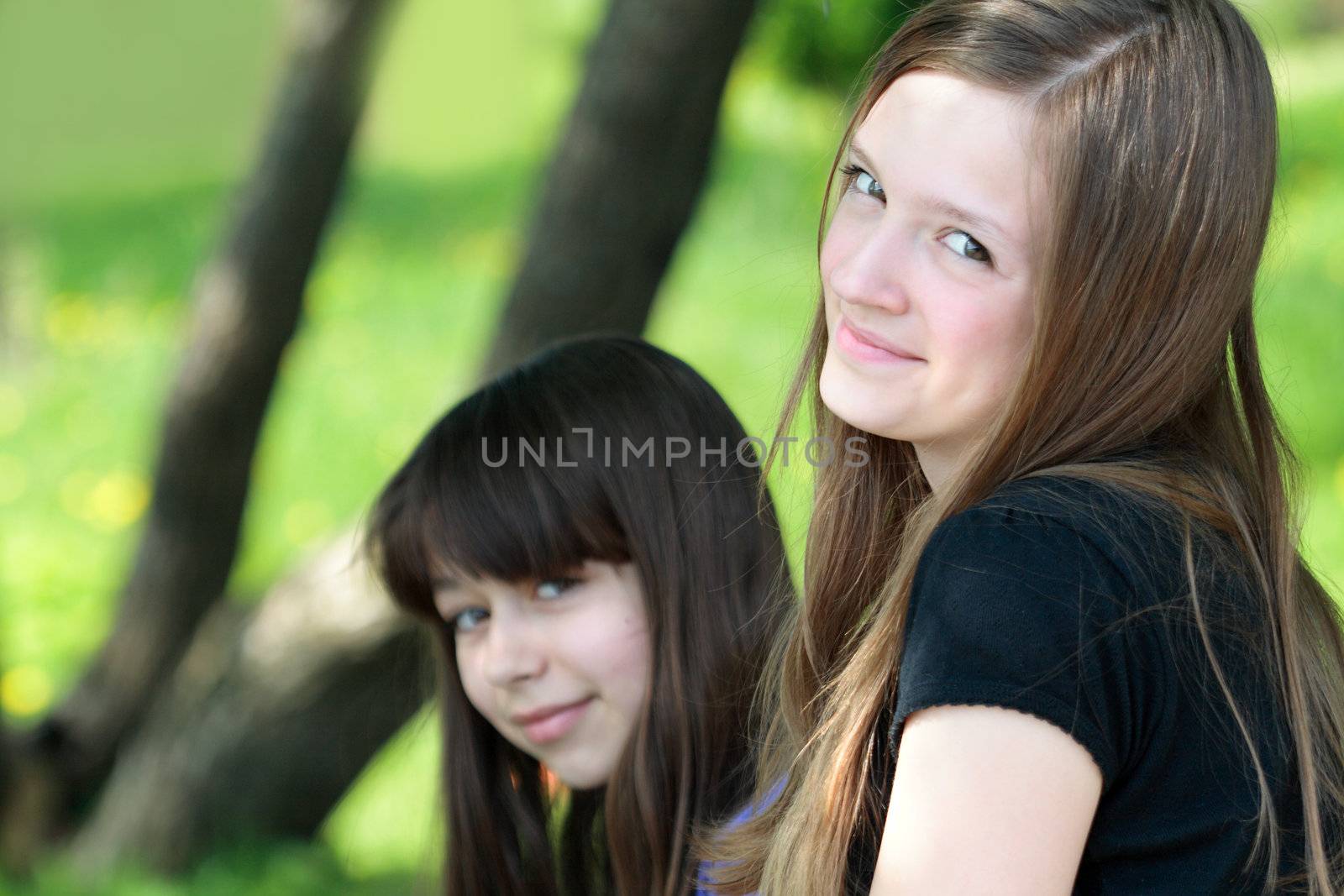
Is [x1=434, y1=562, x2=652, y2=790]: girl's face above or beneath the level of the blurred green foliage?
beneath

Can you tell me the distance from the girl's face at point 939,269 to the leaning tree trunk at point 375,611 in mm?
1046

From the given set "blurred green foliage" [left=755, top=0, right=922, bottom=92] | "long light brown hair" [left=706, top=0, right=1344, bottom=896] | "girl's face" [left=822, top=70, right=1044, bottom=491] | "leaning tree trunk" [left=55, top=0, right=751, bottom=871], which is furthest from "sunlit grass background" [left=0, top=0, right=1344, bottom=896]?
"long light brown hair" [left=706, top=0, right=1344, bottom=896]

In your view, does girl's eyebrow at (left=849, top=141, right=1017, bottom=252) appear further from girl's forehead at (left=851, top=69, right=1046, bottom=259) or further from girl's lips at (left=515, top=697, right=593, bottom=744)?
girl's lips at (left=515, top=697, right=593, bottom=744)

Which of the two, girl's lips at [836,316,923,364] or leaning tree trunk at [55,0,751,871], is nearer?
girl's lips at [836,316,923,364]

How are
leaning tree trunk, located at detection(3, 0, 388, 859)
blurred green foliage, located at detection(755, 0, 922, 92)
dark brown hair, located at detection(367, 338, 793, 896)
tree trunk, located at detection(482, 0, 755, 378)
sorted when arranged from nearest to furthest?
dark brown hair, located at detection(367, 338, 793, 896)
tree trunk, located at detection(482, 0, 755, 378)
leaning tree trunk, located at detection(3, 0, 388, 859)
blurred green foliage, located at detection(755, 0, 922, 92)

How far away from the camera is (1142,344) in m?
1.29

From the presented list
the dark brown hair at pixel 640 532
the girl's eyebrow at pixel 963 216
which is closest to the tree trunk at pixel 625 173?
the dark brown hair at pixel 640 532

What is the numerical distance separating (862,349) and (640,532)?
Result: 555mm

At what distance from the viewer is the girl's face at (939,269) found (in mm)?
1264

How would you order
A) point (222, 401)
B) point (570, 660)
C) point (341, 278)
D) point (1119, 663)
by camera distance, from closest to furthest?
point (1119, 663)
point (570, 660)
point (222, 401)
point (341, 278)

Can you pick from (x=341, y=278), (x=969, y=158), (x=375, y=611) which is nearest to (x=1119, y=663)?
(x=969, y=158)

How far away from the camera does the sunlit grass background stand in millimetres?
3889

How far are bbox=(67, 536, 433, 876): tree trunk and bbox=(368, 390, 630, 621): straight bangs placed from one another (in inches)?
32.9

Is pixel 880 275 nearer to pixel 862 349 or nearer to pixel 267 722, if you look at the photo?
pixel 862 349
